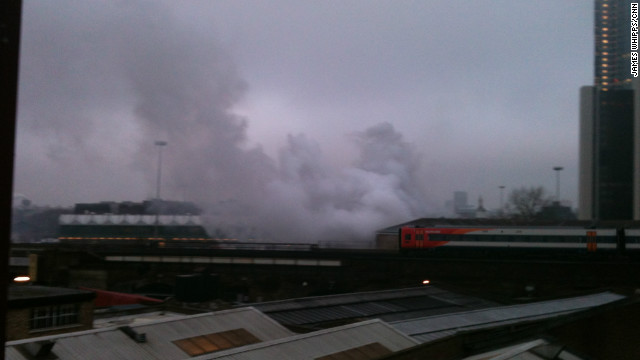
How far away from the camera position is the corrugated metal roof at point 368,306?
15.6m

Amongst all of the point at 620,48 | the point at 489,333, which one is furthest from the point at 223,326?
the point at 620,48

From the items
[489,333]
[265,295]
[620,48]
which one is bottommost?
[265,295]

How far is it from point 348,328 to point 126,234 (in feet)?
156

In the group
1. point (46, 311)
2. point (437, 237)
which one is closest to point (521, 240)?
point (437, 237)

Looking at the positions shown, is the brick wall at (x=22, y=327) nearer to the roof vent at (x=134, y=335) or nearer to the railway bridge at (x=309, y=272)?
the roof vent at (x=134, y=335)

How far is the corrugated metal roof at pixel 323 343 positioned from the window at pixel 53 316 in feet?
18.9

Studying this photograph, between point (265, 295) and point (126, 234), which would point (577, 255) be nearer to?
point (265, 295)

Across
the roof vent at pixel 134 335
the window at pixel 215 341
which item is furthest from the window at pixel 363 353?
the roof vent at pixel 134 335

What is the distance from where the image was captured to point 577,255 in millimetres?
30812

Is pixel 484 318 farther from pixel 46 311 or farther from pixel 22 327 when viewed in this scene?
pixel 22 327

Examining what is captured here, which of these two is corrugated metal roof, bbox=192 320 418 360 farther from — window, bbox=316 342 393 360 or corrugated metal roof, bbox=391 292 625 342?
corrugated metal roof, bbox=391 292 625 342

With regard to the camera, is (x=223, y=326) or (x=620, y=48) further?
(x=620, y=48)

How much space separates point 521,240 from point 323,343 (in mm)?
22920

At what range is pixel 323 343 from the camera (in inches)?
444
